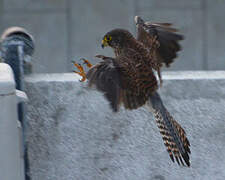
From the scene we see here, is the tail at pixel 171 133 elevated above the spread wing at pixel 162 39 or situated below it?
below

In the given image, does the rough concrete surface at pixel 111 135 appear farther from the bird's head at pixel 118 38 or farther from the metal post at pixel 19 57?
the bird's head at pixel 118 38

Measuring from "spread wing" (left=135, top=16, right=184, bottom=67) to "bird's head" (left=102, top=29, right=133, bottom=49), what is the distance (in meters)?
0.14

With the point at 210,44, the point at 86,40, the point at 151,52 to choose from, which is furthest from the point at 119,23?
the point at 151,52

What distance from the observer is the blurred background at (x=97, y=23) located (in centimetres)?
836

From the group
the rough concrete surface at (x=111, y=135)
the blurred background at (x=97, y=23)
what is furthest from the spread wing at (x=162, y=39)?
the blurred background at (x=97, y=23)

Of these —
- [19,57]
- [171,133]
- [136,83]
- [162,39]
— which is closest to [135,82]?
[136,83]

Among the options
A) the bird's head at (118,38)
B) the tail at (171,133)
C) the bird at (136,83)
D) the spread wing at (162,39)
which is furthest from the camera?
the spread wing at (162,39)

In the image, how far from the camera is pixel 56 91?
3.34 m

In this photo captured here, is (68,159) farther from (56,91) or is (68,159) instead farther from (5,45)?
(5,45)

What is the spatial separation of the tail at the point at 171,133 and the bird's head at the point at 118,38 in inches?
18.8

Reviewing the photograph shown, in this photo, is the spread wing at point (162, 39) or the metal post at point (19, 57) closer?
the metal post at point (19, 57)

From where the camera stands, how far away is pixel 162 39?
3.64 meters

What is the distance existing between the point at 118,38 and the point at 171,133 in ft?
2.55

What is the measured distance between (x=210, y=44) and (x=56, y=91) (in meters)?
5.60
